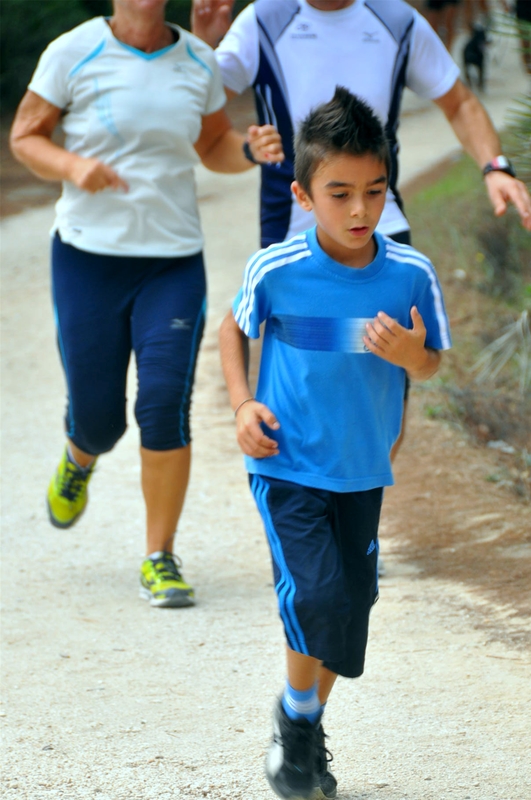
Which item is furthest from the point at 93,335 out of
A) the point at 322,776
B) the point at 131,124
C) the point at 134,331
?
the point at 322,776

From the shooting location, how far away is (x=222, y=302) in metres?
8.55

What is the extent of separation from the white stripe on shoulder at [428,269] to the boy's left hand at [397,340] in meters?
0.15

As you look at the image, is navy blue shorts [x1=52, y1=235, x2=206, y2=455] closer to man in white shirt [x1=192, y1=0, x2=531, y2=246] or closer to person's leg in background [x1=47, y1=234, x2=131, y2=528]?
person's leg in background [x1=47, y1=234, x2=131, y2=528]

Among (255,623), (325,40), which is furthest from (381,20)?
(255,623)

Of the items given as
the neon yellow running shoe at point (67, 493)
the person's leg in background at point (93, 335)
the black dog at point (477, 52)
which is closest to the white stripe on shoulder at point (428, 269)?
the person's leg in background at point (93, 335)

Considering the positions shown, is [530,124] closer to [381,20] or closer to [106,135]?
[381,20]

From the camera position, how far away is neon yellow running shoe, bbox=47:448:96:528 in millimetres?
4527

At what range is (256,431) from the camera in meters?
2.55

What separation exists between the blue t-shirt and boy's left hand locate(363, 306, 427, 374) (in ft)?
0.32

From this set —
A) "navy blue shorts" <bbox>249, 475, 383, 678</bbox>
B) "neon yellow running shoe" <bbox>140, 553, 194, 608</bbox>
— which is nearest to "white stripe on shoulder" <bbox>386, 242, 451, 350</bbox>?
"navy blue shorts" <bbox>249, 475, 383, 678</bbox>

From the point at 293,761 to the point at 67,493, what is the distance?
217cm

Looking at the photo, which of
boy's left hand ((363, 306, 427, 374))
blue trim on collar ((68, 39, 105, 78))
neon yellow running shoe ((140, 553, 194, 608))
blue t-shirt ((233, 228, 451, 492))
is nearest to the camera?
boy's left hand ((363, 306, 427, 374))

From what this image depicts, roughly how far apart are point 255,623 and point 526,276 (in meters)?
4.73

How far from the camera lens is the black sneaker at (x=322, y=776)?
2725 millimetres
